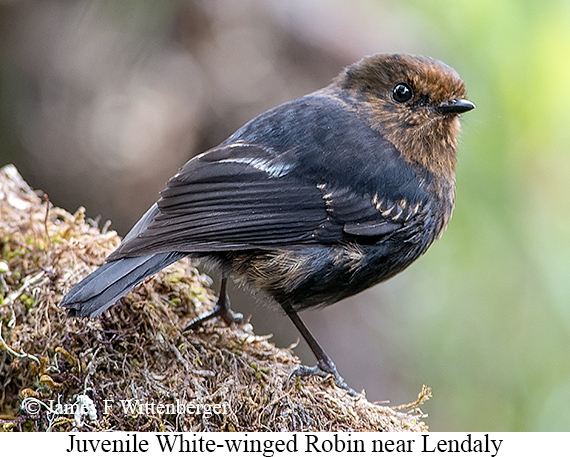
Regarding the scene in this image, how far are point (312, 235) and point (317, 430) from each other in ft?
3.05

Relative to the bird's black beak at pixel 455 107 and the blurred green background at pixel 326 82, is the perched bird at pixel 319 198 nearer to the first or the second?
the bird's black beak at pixel 455 107

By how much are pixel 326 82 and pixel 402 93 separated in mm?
2129

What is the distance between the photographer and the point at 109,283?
2.71 m

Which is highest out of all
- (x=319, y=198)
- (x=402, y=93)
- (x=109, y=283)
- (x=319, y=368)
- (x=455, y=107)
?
(x=402, y=93)

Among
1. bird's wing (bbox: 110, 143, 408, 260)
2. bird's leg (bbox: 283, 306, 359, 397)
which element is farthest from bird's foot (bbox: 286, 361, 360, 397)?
bird's wing (bbox: 110, 143, 408, 260)

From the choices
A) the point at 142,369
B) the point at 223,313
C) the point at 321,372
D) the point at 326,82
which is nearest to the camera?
the point at 142,369

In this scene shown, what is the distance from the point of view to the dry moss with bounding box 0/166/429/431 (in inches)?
103

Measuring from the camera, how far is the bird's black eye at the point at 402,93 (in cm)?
356

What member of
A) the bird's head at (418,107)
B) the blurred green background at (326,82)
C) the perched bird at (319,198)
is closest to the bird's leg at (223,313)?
the perched bird at (319,198)

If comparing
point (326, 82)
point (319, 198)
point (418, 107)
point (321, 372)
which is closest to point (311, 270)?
point (319, 198)

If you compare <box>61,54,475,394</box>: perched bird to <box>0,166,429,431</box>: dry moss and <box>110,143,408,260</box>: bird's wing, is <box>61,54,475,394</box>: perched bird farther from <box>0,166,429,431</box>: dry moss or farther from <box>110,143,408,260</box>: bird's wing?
<box>0,166,429,431</box>: dry moss

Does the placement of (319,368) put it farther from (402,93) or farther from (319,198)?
(402,93)

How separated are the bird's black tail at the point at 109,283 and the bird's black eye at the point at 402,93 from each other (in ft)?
4.75

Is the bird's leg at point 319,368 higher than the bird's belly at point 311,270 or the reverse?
the reverse
